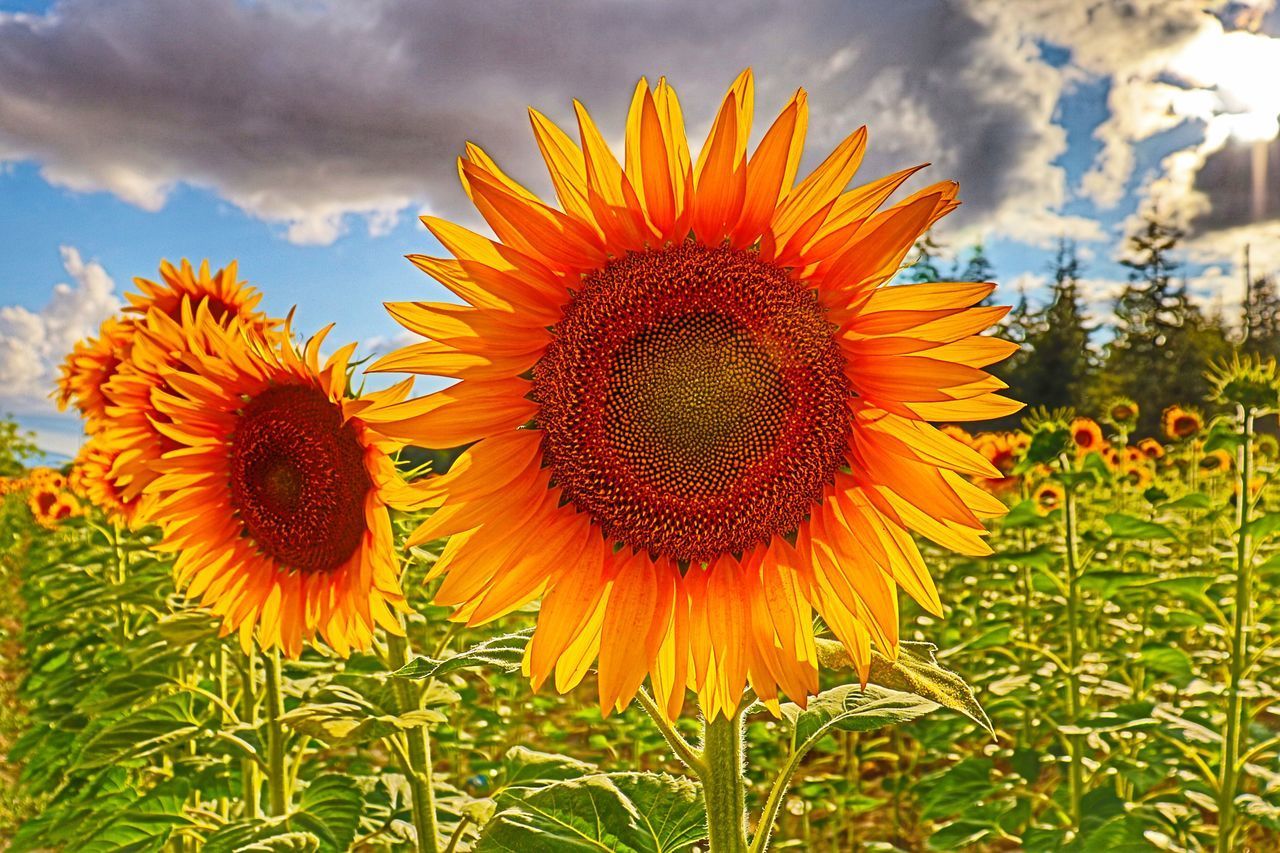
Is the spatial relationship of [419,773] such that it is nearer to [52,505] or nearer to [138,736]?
[138,736]

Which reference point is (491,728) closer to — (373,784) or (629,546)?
Result: (373,784)

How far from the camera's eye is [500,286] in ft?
3.83

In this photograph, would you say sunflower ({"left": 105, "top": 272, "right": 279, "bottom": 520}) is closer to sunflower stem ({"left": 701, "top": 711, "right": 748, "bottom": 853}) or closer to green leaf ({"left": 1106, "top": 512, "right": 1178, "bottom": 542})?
sunflower stem ({"left": 701, "top": 711, "right": 748, "bottom": 853})

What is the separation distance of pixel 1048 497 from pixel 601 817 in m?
4.73

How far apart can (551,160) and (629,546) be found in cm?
52

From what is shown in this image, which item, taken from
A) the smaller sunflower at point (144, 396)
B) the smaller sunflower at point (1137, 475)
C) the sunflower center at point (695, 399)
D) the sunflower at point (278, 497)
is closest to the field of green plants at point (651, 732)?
the sunflower at point (278, 497)

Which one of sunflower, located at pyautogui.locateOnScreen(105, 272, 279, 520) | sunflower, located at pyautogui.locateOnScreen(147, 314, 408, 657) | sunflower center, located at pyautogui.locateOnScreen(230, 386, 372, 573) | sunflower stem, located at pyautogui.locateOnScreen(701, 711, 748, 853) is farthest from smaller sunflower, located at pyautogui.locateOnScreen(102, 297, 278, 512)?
sunflower stem, located at pyautogui.locateOnScreen(701, 711, 748, 853)

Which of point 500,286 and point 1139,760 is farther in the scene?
point 1139,760

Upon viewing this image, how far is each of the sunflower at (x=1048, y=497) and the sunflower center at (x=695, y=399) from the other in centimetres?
401

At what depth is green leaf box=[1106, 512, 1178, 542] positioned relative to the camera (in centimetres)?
284

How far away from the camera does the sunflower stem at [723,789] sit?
44.9 inches

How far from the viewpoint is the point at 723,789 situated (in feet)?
3.76

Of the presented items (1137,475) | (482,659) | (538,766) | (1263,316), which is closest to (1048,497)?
(1137,475)

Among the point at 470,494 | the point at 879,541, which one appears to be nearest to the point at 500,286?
the point at 470,494
